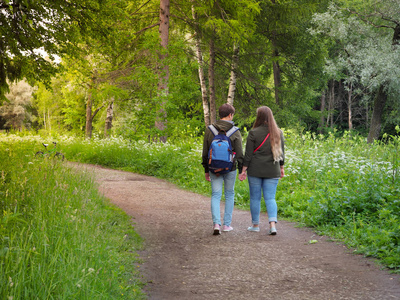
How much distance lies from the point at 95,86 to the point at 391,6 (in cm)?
1550

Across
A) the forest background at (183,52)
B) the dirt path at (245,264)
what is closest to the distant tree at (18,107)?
the forest background at (183,52)

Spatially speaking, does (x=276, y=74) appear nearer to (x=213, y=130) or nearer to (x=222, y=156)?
(x=213, y=130)

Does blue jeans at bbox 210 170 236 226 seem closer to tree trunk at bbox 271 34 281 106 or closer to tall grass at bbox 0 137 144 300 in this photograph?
tall grass at bbox 0 137 144 300

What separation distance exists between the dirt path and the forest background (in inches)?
227

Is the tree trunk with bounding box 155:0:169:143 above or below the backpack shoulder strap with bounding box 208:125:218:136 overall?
above

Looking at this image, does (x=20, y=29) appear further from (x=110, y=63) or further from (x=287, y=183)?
(x=110, y=63)

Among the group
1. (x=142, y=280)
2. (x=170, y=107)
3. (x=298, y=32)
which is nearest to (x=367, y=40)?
(x=298, y=32)

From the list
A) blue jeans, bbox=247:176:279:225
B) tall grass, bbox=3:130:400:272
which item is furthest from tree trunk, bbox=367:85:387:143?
blue jeans, bbox=247:176:279:225

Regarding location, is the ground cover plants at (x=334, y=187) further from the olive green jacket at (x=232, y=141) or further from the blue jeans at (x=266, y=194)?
the olive green jacket at (x=232, y=141)

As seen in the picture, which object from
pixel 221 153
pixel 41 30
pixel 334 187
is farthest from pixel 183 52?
pixel 221 153

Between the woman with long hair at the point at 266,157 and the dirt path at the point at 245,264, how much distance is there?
0.66 meters

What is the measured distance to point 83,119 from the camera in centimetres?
4369

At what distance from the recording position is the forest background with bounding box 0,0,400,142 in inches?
438

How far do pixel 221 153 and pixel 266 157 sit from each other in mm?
806
